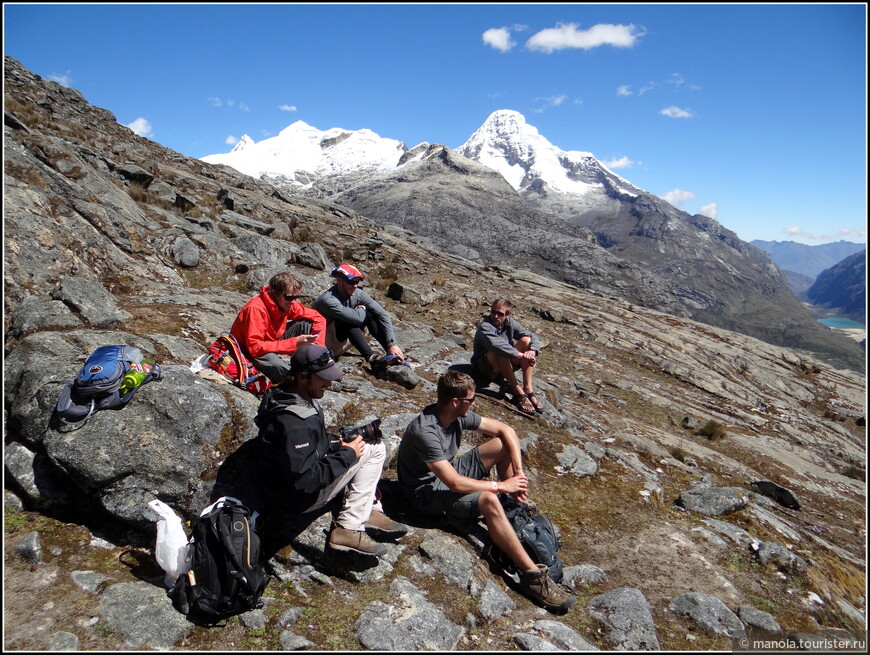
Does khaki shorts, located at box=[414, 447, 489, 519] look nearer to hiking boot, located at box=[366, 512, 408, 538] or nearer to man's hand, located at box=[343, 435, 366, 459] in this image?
hiking boot, located at box=[366, 512, 408, 538]

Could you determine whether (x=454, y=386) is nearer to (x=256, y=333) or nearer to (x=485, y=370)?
Answer: (x=256, y=333)

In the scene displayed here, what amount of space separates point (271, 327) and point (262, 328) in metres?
0.22

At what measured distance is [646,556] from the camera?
20.6 feet

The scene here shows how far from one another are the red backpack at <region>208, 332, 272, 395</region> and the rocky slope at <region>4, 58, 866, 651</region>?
0.56 metres

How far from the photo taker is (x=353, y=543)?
4.87 m

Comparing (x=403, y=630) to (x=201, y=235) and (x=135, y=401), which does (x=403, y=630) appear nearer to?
(x=135, y=401)

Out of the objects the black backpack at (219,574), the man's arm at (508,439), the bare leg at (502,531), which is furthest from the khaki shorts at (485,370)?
the black backpack at (219,574)

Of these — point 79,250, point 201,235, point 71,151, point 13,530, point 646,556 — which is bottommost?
point 646,556

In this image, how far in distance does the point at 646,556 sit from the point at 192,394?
669 cm

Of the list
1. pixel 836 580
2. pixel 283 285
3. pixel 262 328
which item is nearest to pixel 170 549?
pixel 262 328

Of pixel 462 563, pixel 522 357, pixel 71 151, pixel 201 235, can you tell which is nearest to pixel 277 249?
pixel 201 235

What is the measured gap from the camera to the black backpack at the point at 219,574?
4.12 m

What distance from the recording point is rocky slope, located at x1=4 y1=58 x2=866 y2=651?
4363mm

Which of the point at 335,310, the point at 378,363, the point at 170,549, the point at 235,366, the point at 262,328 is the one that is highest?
the point at 335,310
